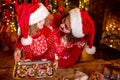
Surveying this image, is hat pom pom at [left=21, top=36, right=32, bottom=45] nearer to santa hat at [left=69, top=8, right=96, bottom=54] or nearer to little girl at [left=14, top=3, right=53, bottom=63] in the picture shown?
little girl at [left=14, top=3, right=53, bottom=63]

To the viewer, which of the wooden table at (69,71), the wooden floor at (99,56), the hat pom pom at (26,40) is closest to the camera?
the wooden table at (69,71)

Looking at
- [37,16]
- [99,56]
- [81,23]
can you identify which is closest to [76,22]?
[81,23]

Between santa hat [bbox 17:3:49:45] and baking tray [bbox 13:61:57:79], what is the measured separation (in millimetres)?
170

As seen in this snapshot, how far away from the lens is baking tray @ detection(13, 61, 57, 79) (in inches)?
69.4

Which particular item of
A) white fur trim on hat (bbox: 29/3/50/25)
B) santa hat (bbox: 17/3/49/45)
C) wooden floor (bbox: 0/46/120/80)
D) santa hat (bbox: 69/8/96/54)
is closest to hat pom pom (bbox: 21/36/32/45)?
santa hat (bbox: 17/3/49/45)

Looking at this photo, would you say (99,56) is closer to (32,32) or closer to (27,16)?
(32,32)

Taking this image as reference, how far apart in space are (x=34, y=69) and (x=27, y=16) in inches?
15.0

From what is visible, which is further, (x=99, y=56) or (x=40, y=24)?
(x=99, y=56)

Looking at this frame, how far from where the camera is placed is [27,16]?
181cm

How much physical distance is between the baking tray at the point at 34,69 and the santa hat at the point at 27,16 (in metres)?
0.17

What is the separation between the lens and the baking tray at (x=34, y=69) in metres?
1.76

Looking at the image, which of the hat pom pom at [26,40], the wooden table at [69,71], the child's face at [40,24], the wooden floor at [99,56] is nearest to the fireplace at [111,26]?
the wooden floor at [99,56]

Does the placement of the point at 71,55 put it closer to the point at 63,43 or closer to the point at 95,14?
the point at 63,43

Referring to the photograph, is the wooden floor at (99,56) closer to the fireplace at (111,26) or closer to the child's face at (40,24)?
the fireplace at (111,26)
